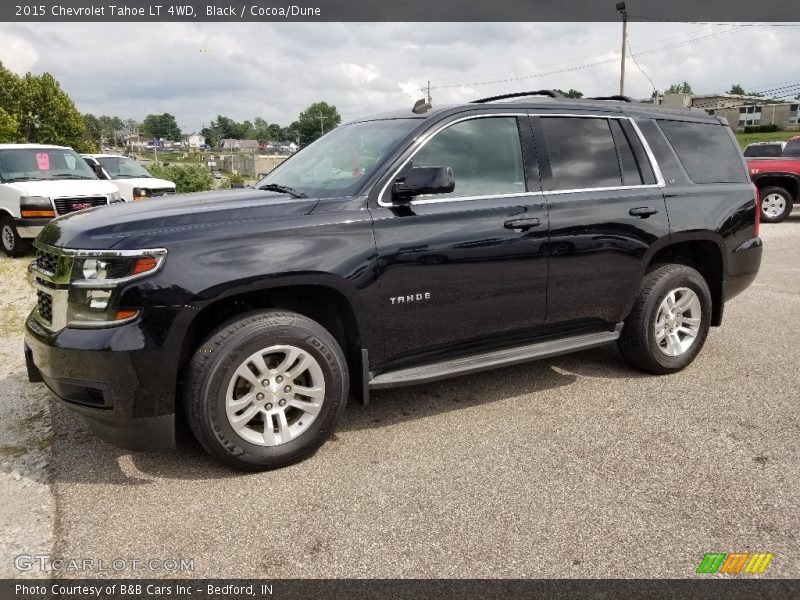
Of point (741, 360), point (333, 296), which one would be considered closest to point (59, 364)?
point (333, 296)

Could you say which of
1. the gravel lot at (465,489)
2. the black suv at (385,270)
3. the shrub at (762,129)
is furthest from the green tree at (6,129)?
the shrub at (762,129)

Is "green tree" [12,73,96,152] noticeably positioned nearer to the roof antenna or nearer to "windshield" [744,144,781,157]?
"windshield" [744,144,781,157]

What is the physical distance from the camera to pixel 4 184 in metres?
9.73

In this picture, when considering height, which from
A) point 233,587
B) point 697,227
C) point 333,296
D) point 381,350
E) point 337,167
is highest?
point 337,167

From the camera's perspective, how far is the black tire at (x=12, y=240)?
955cm

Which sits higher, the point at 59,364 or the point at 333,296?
the point at 333,296

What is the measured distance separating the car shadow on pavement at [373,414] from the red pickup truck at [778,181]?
444 inches

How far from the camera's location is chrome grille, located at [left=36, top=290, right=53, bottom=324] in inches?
124

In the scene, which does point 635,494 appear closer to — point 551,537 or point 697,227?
point 551,537

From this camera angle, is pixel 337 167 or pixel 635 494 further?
pixel 337 167

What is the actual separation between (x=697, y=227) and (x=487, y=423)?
2174 mm

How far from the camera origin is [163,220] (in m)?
3.06

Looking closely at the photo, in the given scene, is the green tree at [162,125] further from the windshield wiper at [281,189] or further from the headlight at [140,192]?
the windshield wiper at [281,189]

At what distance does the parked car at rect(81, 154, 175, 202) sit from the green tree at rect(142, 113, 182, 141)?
151 metres
